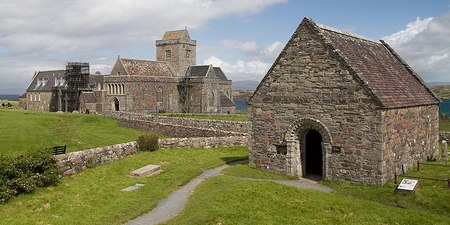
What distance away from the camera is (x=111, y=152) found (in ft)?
78.9

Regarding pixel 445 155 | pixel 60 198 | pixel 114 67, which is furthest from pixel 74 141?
pixel 114 67

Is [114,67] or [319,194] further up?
[114,67]

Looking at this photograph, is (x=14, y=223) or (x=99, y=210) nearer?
(x=14, y=223)

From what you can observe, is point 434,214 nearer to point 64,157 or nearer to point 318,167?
point 318,167

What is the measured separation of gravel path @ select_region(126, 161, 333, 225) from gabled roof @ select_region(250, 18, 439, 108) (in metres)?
4.91

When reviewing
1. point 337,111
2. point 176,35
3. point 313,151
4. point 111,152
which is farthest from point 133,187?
point 176,35

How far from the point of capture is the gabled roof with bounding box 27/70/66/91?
86.6 metres

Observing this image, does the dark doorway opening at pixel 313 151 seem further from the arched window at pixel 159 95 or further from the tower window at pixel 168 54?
the tower window at pixel 168 54

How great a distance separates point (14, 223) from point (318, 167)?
1582cm

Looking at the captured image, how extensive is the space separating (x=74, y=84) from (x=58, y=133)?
154 feet

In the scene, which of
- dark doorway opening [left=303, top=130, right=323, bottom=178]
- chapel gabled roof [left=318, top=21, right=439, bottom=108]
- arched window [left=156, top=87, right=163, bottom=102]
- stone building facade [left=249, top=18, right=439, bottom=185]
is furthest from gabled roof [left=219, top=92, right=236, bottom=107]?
stone building facade [left=249, top=18, right=439, bottom=185]

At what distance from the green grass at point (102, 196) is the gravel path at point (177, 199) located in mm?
313

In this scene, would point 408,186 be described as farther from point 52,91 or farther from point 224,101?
point 52,91

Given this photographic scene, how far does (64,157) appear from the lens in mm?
19422
